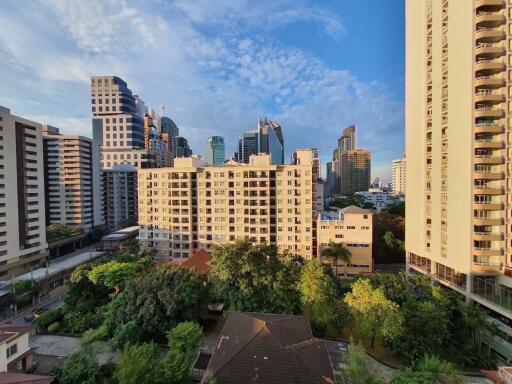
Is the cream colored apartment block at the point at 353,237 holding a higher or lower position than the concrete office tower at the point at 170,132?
lower

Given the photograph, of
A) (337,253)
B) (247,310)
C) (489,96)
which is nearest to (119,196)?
(337,253)

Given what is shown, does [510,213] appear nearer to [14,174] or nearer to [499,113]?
[499,113]

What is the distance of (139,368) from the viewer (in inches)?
607

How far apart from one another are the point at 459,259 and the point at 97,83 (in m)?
109

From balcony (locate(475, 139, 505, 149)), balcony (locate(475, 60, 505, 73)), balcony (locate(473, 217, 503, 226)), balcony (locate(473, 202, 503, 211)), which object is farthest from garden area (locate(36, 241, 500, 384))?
balcony (locate(475, 60, 505, 73))

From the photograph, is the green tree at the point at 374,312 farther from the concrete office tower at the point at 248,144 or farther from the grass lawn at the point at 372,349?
the concrete office tower at the point at 248,144

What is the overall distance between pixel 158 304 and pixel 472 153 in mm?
35576

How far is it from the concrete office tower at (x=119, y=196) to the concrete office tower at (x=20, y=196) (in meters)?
27.4

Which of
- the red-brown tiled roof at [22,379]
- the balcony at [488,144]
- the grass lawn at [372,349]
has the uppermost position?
the balcony at [488,144]

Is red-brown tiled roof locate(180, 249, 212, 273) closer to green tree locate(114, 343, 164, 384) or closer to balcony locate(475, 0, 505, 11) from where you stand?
green tree locate(114, 343, 164, 384)

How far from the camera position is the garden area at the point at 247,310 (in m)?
20.0

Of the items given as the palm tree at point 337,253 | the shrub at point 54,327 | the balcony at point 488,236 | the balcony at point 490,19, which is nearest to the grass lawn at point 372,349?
the palm tree at point 337,253

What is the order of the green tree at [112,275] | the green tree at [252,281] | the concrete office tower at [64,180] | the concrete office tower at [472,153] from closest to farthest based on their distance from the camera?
the green tree at [252,281]
the concrete office tower at [472,153]
the green tree at [112,275]
the concrete office tower at [64,180]

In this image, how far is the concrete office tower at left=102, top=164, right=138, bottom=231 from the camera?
79000 millimetres
